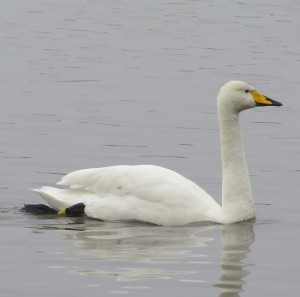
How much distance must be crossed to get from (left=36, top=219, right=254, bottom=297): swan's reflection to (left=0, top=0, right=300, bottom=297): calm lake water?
17 mm

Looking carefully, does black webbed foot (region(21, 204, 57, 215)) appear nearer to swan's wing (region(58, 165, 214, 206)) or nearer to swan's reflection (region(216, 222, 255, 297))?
swan's wing (region(58, 165, 214, 206))

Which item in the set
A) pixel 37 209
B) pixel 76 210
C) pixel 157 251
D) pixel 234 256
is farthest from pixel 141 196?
pixel 234 256

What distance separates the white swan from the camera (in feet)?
39.8

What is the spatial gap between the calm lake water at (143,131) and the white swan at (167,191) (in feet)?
0.41

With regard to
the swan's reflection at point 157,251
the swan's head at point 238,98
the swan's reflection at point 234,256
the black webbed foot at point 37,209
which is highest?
the swan's head at point 238,98

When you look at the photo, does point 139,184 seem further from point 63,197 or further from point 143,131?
point 143,131

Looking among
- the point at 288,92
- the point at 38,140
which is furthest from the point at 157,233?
the point at 288,92

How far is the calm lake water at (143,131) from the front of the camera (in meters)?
10.3

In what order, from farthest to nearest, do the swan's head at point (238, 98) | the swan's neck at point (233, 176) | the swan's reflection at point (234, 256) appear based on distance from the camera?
the swan's head at point (238, 98) → the swan's neck at point (233, 176) → the swan's reflection at point (234, 256)

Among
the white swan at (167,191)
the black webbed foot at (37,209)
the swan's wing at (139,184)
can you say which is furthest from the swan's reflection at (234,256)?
the black webbed foot at (37,209)

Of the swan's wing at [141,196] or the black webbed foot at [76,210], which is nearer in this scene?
the swan's wing at [141,196]

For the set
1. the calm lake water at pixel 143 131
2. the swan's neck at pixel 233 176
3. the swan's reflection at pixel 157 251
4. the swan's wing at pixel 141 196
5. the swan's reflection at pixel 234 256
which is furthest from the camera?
the swan's neck at pixel 233 176

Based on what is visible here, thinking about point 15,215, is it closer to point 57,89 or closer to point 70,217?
point 70,217

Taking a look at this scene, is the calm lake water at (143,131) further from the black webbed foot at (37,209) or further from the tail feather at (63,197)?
the tail feather at (63,197)
